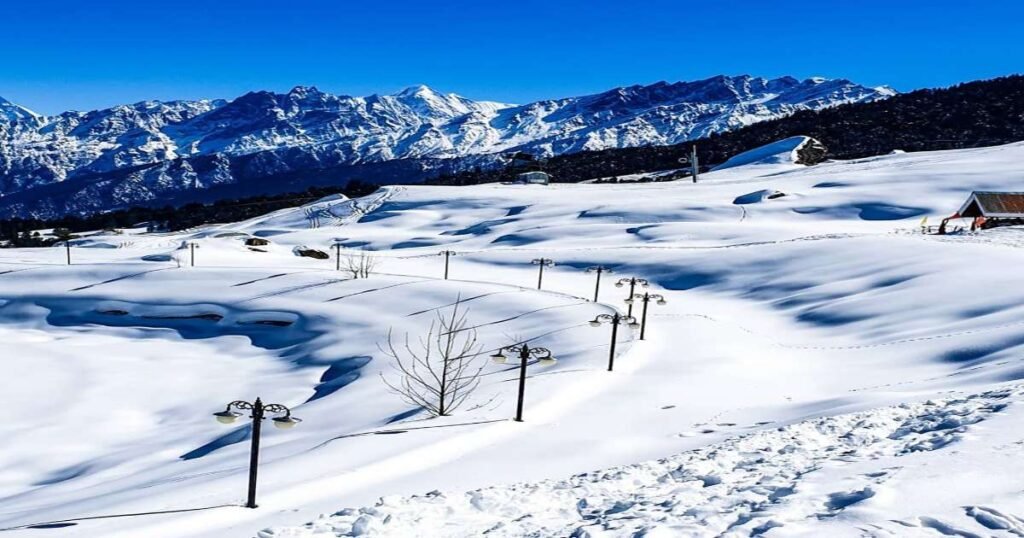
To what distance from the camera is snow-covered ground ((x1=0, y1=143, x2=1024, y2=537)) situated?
10.4 m

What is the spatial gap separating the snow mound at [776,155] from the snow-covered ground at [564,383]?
1532 inches

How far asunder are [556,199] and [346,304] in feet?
138

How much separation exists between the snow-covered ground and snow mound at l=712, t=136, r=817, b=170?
3890 cm

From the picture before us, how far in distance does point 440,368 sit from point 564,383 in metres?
9.01

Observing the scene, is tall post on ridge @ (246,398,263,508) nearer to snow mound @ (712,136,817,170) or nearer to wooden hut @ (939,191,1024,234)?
wooden hut @ (939,191,1024,234)

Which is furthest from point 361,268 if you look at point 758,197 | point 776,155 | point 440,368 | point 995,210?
point 776,155

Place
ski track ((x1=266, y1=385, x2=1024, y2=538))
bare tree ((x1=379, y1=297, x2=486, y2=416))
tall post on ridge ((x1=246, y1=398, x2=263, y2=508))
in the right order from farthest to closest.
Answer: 1. bare tree ((x1=379, y1=297, x2=486, y2=416))
2. tall post on ridge ((x1=246, y1=398, x2=263, y2=508))
3. ski track ((x1=266, y1=385, x2=1024, y2=538))

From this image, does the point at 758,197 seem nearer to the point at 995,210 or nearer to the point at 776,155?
the point at 995,210

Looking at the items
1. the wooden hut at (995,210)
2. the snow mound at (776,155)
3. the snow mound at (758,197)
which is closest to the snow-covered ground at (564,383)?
the snow mound at (758,197)

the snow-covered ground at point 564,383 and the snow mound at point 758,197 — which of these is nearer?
the snow-covered ground at point 564,383

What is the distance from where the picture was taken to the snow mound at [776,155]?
106 m

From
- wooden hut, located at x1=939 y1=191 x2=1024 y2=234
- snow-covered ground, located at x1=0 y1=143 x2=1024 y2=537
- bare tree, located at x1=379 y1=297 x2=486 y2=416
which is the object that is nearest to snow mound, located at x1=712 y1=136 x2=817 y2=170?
snow-covered ground, located at x1=0 y1=143 x2=1024 y2=537

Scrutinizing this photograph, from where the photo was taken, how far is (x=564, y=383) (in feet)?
71.9

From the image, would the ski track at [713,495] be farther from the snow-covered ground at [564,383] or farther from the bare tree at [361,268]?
the bare tree at [361,268]
